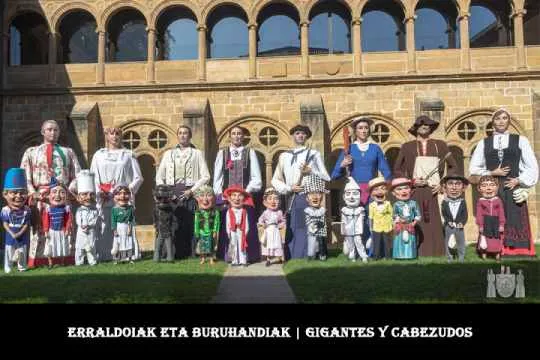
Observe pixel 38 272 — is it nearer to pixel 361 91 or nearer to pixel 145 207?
pixel 361 91

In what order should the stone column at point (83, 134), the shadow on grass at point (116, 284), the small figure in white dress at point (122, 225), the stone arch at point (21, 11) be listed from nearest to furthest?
1. the shadow on grass at point (116, 284)
2. the small figure in white dress at point (122, 225)
3. the stone column at point (83, 134)
4. the stone arch at point (21, 11)

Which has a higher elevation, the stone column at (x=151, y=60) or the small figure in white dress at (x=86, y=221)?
the stone column at (x=151, y=60)

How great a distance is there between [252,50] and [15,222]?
952 cm

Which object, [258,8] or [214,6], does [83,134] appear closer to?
[214,6]

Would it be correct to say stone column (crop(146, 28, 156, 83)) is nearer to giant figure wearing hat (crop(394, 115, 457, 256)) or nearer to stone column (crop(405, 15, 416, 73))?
stone column (crop(405, 15, 416, 73))

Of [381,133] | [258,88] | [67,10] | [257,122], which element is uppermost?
[67,10]

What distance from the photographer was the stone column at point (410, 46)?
14.9 metres

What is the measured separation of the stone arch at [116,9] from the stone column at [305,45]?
473cm

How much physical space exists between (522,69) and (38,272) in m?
13.6

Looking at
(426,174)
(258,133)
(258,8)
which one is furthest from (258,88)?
(426,174)

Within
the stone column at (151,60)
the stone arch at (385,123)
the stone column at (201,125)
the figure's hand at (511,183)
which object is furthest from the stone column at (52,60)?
the figure's hand at (511,183)

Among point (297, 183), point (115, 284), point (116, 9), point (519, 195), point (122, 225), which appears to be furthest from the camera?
point (116, 9)

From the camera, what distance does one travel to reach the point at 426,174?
802 centimetres

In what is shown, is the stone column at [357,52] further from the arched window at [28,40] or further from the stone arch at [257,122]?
the arched window at [28,40]
